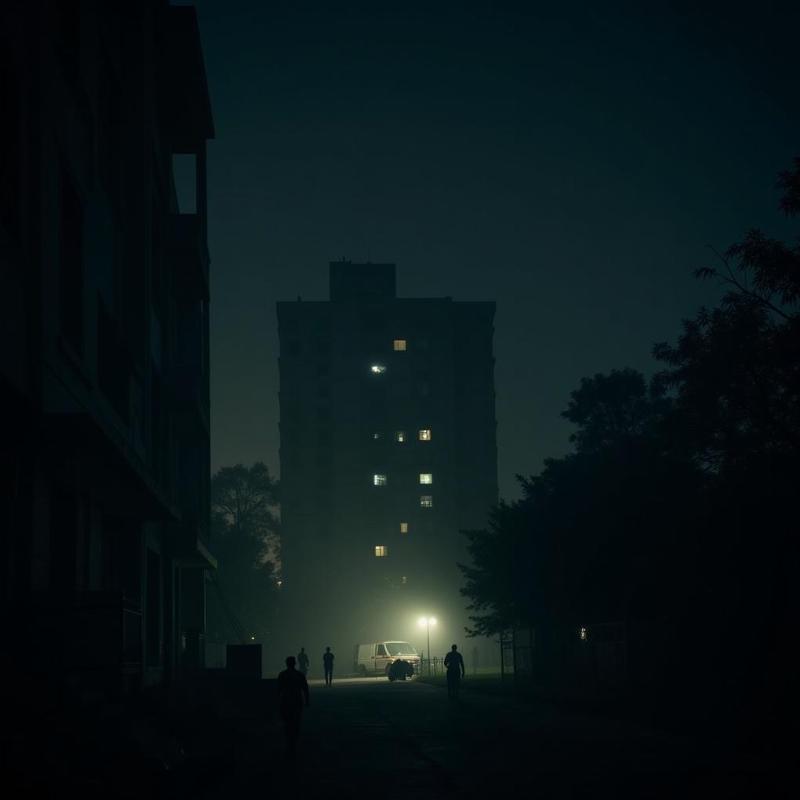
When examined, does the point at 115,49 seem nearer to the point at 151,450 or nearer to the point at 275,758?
the point at 151,450

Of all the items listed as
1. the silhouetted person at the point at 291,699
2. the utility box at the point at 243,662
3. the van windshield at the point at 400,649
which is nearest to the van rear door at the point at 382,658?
the van windshield at the point at 400,649

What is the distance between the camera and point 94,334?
2175 cm

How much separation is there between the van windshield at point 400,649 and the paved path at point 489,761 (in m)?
50.8

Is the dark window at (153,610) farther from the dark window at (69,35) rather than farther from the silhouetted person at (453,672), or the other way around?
the dark window at (69,35)

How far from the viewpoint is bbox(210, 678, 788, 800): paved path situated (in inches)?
579

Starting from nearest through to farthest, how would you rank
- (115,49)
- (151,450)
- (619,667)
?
(115,49)
(151,450)
(619,667)

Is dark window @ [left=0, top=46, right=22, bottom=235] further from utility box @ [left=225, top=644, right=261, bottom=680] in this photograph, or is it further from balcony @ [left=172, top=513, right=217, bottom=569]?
balcony @ [left=172, top=513, right=217, bottom=569]

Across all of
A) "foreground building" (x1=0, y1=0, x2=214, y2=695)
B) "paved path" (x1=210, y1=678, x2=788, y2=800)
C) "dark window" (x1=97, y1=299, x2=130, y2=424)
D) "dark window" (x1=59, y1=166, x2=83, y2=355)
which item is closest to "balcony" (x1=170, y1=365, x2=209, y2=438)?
"foreground building" (x1=0, y1=0, x2=214, y2=695)

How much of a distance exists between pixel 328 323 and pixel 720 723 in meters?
87.5

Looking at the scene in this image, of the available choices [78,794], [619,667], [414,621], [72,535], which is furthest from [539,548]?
[414,621]

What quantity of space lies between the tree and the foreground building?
50199 millimetres

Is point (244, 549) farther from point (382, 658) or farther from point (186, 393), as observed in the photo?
point (186, 393)

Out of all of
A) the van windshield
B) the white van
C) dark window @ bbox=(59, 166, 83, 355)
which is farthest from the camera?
the van windshield

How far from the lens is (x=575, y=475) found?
5203 centimetres
